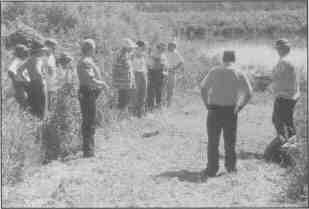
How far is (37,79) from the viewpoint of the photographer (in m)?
6.77

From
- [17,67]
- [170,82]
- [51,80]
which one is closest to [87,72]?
[51,80]

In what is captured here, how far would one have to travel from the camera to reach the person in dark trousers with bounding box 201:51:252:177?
18.0 ft

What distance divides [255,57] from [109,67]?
46.4ft

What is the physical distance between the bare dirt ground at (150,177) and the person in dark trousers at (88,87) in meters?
0.32

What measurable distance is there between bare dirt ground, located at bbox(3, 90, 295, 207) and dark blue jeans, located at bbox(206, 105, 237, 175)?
0.19 metres

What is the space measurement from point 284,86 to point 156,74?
13.2 ft

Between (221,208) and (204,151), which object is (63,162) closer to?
(204,151)

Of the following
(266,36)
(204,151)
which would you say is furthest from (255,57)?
(204,151)

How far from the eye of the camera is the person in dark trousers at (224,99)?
18.0 feet

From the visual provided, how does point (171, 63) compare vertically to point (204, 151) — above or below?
above

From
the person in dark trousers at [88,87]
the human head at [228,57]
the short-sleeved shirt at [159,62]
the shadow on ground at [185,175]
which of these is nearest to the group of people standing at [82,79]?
the person in dark trousers at [88,87]

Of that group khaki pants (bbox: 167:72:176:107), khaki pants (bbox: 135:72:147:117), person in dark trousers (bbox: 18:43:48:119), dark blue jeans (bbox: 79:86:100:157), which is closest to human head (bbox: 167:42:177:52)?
khaki pants (bbox: 167:72:176:107)

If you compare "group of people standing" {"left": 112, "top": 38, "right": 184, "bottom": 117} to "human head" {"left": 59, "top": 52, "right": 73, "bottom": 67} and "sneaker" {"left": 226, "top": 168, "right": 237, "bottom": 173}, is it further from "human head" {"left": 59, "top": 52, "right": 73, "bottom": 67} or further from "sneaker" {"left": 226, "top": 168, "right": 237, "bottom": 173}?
"sneaker" {"left": 226, "top": 168, "right": 237, "bottom": 173}

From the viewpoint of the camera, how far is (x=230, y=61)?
5539 mm
